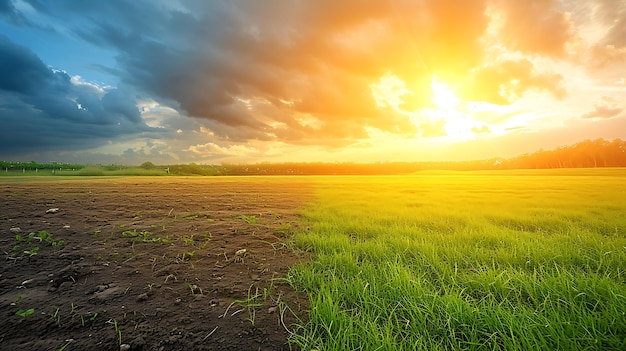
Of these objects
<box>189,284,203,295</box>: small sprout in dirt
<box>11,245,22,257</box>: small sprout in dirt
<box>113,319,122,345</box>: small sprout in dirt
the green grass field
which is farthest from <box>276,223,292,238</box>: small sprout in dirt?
<box>11,245,22,257</box>: small sprout in dirt

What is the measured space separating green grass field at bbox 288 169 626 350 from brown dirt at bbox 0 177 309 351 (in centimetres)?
49

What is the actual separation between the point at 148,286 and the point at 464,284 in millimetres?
3862

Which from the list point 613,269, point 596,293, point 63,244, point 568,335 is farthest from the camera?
point 63,244

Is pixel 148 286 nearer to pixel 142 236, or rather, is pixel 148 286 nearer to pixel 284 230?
pixel 142 236

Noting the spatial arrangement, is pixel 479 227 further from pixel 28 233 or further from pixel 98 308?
pixel 28 233

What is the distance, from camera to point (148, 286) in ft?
11.7

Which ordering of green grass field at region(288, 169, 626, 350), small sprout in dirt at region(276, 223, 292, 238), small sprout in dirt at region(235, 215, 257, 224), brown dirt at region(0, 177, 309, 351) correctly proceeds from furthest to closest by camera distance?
1. small sprout in dirt at region(235, 215, 257, 224)
2. small sprout in dirt at region(276, 223, 292, 238)
3. brown dirt at region(0, 177, 309, 351)
4. green grass field at region(288, 169, 626, 350)

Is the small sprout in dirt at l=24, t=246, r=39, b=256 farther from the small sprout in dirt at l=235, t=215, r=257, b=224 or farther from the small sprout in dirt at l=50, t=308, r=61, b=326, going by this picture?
the small sprout in dirt at l=235, t=215, r=257, b=224

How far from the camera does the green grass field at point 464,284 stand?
2496 millimetres

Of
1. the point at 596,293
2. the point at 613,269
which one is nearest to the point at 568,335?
the point at 596,293

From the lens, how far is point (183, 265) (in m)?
4.26

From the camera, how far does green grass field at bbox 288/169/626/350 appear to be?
2.50 m

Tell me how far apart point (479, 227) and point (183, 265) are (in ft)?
19.6

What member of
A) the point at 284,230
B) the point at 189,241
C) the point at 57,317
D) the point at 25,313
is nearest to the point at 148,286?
the point at 57,317
